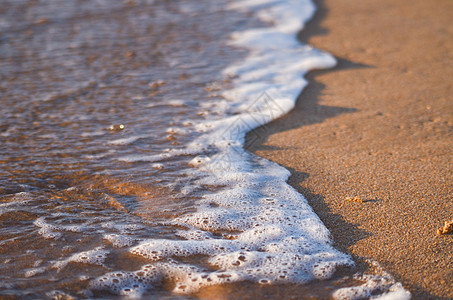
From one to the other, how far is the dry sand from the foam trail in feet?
0.40

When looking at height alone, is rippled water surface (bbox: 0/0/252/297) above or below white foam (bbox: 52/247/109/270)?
above

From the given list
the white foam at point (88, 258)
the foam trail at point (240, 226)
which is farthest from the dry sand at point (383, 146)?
the white foam at point (88, 258)

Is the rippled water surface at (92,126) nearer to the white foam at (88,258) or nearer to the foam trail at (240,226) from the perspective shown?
the white foam at (88,258)

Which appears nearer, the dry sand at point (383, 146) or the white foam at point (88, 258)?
the white foam at point (88, 258)

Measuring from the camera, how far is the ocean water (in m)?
1.94

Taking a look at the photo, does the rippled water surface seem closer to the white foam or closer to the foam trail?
the white foam

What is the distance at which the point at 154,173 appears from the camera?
2.78 m

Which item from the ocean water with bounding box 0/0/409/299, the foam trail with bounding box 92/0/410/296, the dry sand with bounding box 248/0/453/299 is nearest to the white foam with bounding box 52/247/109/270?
the ocean water with bounding box 0/0/409/299

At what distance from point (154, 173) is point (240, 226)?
734 millimetres

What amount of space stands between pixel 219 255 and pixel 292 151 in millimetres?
1146

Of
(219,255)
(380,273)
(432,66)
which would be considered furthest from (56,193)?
(432,66)

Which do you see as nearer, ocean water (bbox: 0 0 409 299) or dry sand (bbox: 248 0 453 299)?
ocean water (bbox: 0 0 409 299)

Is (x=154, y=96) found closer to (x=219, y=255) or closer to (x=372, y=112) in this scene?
(x=372, y=112)

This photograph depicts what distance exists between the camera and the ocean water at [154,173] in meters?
1.94
